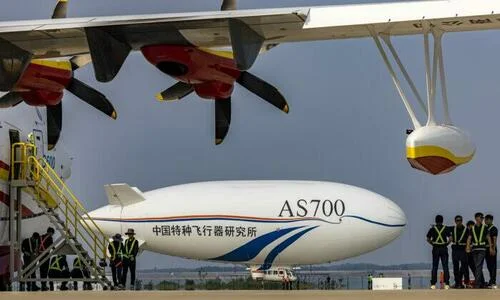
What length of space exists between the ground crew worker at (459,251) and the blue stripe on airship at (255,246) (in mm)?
34185

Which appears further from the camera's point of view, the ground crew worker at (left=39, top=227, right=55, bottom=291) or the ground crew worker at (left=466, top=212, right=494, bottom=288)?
the ground crew worker at (left=39, top=227, right=55, bottom=291)

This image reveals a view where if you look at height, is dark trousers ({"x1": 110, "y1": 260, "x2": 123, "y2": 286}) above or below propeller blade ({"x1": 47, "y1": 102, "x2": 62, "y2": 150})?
below

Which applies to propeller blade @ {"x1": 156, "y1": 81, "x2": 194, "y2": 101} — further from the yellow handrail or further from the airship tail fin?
the airship tail fin

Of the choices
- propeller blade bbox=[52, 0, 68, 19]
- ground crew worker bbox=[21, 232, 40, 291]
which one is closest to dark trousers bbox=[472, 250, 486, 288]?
propeller blade bbox=[52, 0, 68, 19]

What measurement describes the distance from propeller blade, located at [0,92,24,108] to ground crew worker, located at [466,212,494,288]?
433 inches

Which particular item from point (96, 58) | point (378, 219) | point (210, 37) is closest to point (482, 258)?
point (210, 37)

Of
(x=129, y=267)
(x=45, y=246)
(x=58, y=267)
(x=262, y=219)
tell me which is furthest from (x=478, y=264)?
(x=262, y=219)

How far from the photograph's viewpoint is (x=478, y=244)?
26.3 meters

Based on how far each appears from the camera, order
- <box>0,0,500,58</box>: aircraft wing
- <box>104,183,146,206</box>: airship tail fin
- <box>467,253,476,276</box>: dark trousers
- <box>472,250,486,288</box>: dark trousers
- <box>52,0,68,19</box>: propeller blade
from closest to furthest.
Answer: <box>0,0,500,58</box>: aircraft wing → <box>52,0,68,19</box>: propeller blade → <box>472,250,486,288</box>: dark trousers → <box>467,253,476,276</box>: dark trousers → <box>104,183,146,206</box>: airship tail fin

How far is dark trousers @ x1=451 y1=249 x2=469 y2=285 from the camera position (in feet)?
88.0

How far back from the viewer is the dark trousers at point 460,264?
88.0 ft

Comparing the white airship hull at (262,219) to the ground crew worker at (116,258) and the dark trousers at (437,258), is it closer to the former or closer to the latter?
the ground crew worker at (116,258)

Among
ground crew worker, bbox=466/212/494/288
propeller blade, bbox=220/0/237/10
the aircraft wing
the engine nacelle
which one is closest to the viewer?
the aircraft wing

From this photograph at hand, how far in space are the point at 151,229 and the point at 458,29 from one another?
139 ft
